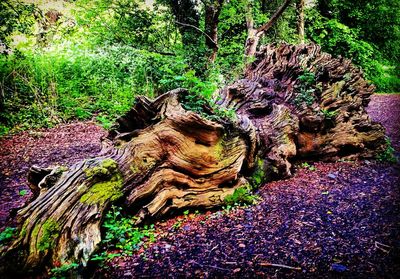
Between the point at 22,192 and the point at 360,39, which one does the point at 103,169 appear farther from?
the point at 360,39

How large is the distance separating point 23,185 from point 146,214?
117 inches

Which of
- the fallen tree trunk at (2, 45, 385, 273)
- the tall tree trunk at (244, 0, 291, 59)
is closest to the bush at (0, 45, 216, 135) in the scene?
the fallen tree trunk at (2, 45, 385, 273)

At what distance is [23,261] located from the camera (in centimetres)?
280

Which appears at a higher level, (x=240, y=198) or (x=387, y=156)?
(x=240, y=198)

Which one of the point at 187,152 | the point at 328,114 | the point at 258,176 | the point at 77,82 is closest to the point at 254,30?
the point at 328,114

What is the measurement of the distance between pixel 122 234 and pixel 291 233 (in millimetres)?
2097

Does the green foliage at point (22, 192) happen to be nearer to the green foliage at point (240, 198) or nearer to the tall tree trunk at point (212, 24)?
the green foliage at point (240, 198)

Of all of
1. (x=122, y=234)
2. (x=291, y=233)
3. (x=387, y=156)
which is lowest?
(x=387, y=156)

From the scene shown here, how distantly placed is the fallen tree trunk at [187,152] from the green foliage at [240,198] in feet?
0.32

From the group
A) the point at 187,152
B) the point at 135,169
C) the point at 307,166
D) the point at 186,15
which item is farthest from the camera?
the point at 186,15

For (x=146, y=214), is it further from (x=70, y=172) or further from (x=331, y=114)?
(x=331, y=114)

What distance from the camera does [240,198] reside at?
4480mm

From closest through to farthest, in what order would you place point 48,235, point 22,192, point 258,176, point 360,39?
1. point 48,235
2. point 22,192
3. point 258,176
4. point 360,39

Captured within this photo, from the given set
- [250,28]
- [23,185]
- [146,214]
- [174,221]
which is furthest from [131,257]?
[250,28]
